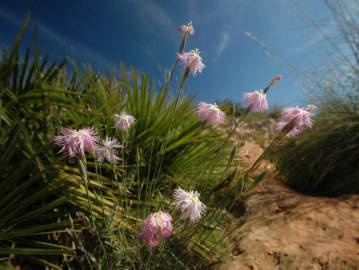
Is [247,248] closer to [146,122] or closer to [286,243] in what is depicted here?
[286,243]

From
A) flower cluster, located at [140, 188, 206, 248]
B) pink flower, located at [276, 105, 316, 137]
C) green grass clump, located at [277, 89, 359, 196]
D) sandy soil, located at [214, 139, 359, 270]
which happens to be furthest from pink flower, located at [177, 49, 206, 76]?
green grass clump, located at [277, 89, 359, 196]

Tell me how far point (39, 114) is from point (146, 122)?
747 millimetres

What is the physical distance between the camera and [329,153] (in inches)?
128

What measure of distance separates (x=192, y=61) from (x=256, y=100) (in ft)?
1.07

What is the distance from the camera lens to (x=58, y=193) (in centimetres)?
206

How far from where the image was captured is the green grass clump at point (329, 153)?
3086mm

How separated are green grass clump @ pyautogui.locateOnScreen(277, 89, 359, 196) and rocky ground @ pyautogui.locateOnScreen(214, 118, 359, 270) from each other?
0.40 metres

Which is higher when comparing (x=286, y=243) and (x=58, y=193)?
(x=286, y=243)

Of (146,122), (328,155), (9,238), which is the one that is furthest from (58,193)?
(328,155)

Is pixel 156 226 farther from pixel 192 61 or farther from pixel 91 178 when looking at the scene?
pixel 91 178

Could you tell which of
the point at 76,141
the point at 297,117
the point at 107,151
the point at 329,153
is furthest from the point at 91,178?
the point at 329,153

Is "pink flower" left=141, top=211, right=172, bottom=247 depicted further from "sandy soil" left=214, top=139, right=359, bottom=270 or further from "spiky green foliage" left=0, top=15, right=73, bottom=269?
"sandy soil" left=214, top=139, right=359, bottom=270

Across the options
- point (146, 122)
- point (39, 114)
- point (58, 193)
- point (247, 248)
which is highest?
point (146, 122)

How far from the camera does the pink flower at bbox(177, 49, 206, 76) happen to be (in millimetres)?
1665
